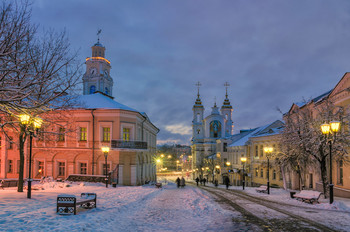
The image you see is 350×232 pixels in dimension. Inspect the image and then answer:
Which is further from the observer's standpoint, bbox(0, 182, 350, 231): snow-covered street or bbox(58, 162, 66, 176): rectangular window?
bbox(58, 162, 66, 176): rectangular window

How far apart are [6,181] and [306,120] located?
24.3 m

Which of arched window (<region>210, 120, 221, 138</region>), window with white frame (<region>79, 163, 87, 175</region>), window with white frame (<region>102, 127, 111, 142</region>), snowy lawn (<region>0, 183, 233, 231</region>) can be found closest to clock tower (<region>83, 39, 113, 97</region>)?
arched window (<region>210, 120, 221, 138</region>)

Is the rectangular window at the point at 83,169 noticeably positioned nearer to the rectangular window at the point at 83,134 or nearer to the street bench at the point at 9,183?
the rectangular window at the point at 83,134

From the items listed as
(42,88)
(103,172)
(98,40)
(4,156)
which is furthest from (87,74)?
(42,88)

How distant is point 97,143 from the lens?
27.5 meters

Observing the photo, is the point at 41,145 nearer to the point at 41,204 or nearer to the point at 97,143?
the point at 97,143

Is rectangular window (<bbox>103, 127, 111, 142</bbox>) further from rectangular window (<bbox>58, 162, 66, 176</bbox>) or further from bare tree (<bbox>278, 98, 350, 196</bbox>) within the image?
bare tree (<bbox>278, 98, 350, 196</bbox>)

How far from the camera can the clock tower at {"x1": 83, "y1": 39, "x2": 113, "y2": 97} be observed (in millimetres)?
62188

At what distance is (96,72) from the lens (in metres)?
62.4

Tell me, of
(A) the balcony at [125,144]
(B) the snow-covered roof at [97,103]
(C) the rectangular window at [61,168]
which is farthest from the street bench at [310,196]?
(C) the rectangular window at [61,168]

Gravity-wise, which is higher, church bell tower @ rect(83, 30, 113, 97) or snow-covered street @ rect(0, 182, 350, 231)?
church bell tower @ rect(83, 30, 113, 97)

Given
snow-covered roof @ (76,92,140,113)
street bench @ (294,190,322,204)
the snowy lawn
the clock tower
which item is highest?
the clock tower

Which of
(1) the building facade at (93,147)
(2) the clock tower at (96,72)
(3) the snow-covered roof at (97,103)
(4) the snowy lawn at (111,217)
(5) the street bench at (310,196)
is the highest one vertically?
(2) the clock tower at (96,72)

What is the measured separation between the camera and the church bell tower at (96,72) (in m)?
62.2
